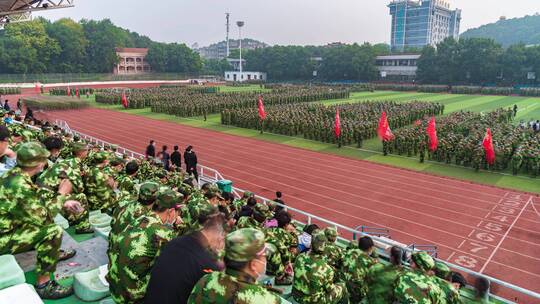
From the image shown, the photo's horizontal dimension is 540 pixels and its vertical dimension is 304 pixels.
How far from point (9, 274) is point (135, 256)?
1330mm

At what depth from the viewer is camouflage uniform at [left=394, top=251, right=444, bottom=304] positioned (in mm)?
4004

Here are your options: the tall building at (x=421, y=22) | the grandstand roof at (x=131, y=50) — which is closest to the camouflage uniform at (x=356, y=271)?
the grandstand roof at (x=131, y=50)

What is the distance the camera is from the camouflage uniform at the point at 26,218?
12.4 feet

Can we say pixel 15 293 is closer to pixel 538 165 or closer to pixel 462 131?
pixel 538 165

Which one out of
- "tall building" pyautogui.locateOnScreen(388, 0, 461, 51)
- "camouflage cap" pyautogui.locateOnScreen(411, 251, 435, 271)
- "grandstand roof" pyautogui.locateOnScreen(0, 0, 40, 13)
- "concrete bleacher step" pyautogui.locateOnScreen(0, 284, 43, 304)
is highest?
"tall building" pyautogui.locateOnScreen(388, 0, 461, 51)

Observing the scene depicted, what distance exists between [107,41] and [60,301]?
9830cm

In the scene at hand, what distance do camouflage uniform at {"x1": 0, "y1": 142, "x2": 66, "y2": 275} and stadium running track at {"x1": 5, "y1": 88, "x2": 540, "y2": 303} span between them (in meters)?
9.23

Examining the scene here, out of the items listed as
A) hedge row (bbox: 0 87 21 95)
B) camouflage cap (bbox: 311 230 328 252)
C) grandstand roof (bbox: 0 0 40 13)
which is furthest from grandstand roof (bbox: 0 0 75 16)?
hedge row (bbox: 0 87 21 95)

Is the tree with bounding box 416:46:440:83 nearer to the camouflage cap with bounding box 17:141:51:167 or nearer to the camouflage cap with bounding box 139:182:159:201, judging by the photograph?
the camouflage cap with bounding box 139:182:159:201

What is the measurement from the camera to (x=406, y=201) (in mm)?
14102

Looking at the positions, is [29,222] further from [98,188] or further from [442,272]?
[442,272]

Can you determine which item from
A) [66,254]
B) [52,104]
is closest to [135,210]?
[66,254]

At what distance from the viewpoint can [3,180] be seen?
3.79 metres

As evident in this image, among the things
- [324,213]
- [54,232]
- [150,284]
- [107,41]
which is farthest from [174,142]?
[107,41]
